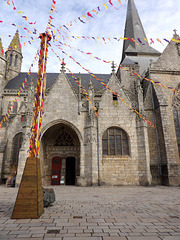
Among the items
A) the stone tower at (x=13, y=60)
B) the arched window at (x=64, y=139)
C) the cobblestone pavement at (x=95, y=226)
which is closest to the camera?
the cobblestone pavement at (x=95, y=226)

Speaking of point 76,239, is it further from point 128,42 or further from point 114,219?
point 128,42

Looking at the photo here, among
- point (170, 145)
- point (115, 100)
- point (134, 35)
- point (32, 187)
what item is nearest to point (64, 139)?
point (115, 100)

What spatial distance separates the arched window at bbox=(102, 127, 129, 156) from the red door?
3990 mm

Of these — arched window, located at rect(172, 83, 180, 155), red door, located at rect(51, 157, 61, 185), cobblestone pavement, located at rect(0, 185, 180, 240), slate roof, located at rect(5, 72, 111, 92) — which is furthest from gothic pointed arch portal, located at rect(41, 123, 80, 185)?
cobblestone pavement, located at rect(0, 185, 180, 240)

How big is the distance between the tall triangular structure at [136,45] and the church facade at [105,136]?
767 centimetres

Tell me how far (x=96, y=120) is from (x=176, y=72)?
8.82 m

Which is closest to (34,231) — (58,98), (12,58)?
(58,98)

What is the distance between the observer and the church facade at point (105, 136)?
1121cm

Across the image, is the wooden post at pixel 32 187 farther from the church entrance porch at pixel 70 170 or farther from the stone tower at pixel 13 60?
the stone tower at pixel 13 60

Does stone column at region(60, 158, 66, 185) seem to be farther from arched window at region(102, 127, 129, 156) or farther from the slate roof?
the slate roof

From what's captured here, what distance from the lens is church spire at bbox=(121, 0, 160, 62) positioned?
24719mm

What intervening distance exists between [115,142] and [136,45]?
19710 mm

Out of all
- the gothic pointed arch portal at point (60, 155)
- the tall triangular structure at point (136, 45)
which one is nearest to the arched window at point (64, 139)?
the gothic pointed arch portal at point (60, 155)

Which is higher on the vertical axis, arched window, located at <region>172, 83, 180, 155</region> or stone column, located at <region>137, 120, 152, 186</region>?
arched window, located at <region>172, 83, 180, 155</region>
